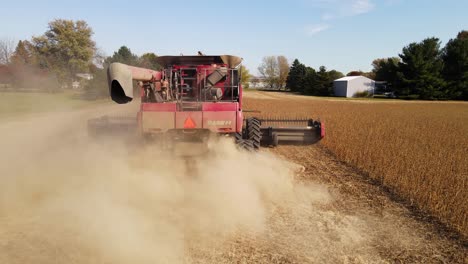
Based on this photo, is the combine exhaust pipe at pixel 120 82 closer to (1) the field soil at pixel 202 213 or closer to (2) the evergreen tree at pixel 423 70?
(1) the field soil at pixel 202 213

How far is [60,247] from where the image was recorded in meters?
3.69

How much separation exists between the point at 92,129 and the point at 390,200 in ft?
25.9

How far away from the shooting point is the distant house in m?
56.0

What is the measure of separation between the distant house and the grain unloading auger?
172ft

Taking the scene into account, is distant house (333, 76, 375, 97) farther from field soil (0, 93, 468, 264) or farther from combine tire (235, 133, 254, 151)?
combine tire (235, 133, 254, 151)

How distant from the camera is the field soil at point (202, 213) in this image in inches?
144

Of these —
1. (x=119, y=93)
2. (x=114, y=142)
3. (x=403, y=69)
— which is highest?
(x=403, y=69)

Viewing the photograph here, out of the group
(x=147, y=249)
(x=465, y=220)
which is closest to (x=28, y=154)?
(x=147, y=249)

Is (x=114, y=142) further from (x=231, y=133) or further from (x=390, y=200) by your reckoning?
(x=390, y=200)

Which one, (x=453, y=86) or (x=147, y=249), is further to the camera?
(x=453, y=86)

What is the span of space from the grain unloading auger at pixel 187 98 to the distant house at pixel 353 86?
52.4 meters

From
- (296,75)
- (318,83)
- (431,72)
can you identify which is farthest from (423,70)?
(296,75)

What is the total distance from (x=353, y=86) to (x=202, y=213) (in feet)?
187

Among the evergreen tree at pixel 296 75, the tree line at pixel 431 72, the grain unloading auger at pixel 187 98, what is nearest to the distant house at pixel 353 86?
the tree line at pixel 431 72
